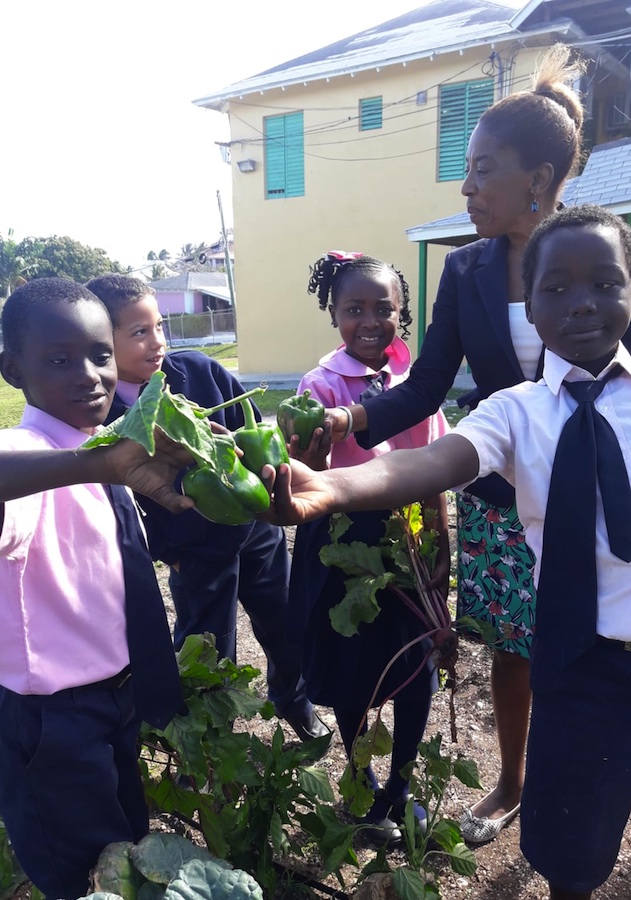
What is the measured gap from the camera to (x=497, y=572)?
7.90 feet

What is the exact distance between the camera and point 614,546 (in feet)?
5.31

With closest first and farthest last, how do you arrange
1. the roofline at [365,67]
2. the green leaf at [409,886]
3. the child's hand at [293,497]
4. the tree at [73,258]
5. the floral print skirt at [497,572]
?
the child's hand at [293,497] → the green leaf at [409,886] → the floral print skirt at [497,572] → the roofline at [365,67] → the tree at [73,258]

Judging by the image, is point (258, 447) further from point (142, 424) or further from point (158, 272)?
point (158, 272)

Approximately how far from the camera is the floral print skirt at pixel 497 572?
2.34 m

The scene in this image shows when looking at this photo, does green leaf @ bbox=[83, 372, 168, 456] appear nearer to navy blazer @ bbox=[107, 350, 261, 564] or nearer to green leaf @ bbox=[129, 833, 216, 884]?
green leaf @ bbox=[129, 833, 216, 884]

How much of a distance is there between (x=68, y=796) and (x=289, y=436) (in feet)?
3.56

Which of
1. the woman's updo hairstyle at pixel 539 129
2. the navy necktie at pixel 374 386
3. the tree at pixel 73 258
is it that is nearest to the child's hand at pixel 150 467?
the navy necktie at pixel 374 386

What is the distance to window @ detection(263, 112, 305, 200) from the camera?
15.7 metres

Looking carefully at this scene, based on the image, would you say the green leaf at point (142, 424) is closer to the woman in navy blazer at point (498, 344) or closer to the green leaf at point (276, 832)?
the woman in navy blazer at point (498, 344)

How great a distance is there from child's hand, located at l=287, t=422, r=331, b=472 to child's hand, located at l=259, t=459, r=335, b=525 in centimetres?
42

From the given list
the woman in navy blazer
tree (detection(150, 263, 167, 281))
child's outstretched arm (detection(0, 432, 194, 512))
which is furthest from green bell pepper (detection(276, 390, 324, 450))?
tree (detection(150, 263, 167, 281))

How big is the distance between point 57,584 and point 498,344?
146 centimetres

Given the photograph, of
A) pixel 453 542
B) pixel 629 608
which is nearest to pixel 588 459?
pixel 629 608

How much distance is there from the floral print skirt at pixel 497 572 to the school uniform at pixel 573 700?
0.53m
